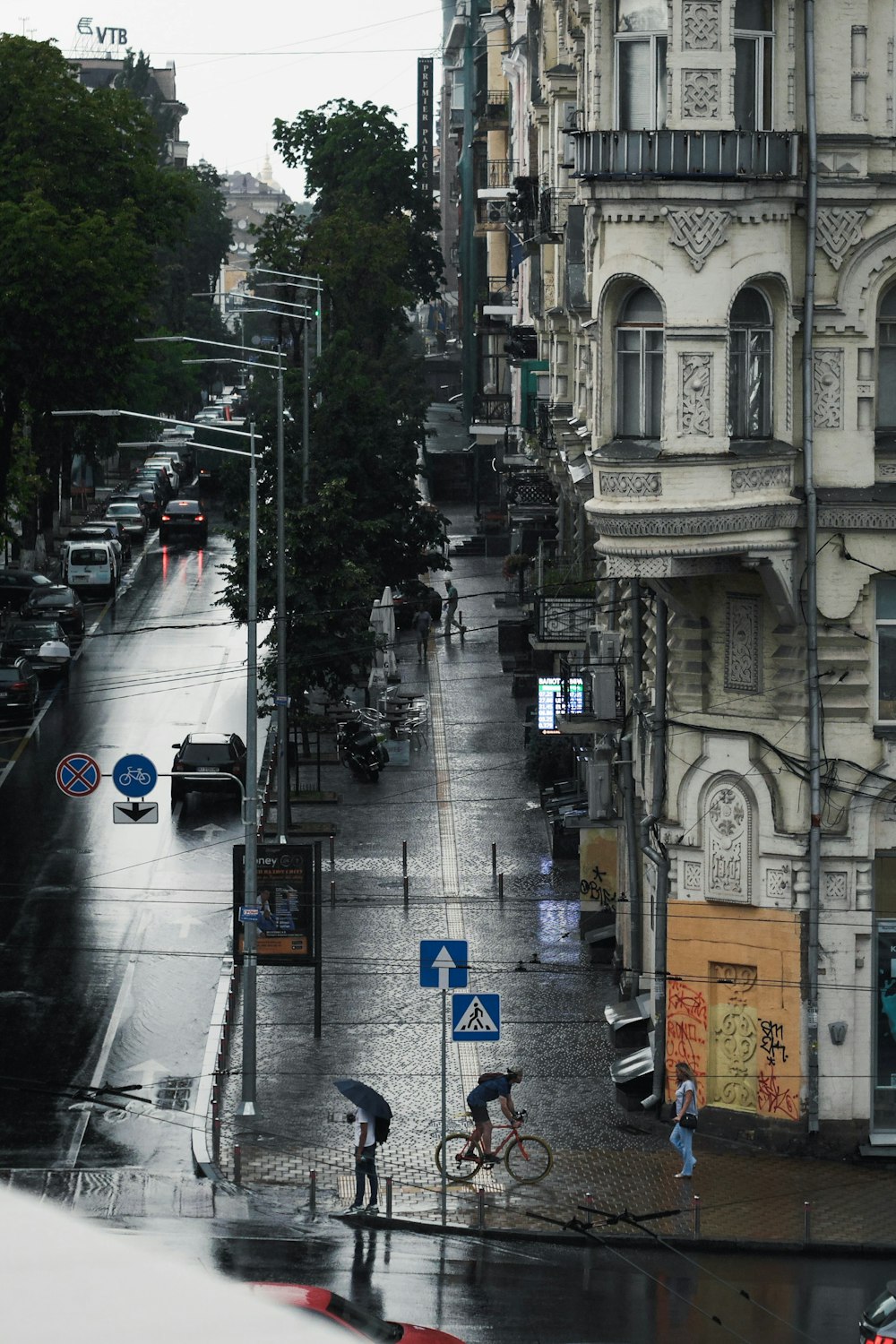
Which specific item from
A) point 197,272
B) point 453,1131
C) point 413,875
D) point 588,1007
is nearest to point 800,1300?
point 453,1131

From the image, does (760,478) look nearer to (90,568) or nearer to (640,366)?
(640,366)

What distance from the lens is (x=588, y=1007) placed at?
3131 centimetres

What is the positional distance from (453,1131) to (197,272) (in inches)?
5306

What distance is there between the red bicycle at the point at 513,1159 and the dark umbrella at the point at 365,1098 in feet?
3.06

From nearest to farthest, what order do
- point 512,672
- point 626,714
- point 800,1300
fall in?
point 800,1300, point 626,714, point 512,672

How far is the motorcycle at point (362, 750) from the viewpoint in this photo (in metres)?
47.7

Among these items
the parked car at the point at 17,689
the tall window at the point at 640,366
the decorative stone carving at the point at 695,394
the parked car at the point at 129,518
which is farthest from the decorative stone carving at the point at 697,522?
the parked car at the point at 129,518

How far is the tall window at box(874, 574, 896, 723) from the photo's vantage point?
983 inches

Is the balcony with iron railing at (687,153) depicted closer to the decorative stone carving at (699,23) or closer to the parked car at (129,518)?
the decorative stone carving at (699,23)

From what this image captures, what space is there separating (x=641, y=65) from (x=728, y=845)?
9599 mm

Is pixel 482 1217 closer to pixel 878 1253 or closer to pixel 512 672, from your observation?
pixel 878 1253

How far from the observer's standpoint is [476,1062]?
2875 cm

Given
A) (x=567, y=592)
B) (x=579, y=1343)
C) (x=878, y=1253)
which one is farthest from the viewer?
(x=567, y=592)

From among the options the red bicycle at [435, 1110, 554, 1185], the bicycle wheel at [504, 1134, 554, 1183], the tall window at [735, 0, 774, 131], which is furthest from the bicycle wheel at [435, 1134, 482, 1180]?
the tall window at [735, 0, 774, 131]
